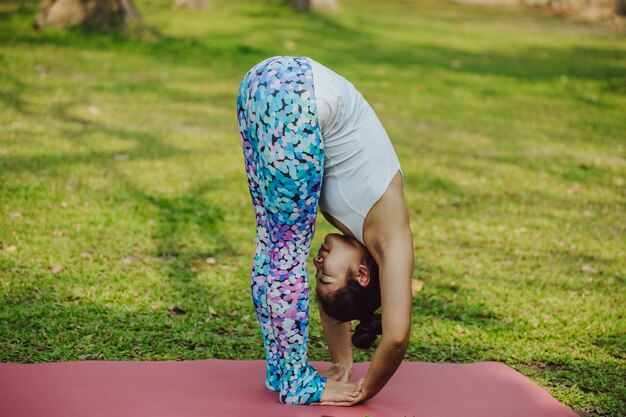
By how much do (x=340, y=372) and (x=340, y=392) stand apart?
0.62ft

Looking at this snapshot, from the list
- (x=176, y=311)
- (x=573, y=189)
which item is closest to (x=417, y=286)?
(x=176, y=311)

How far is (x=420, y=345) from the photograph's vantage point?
4.18 m

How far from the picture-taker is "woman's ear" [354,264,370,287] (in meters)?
3.07

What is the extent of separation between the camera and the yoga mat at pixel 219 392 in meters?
3.13

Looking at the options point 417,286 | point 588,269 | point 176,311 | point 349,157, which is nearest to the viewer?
point 349,157

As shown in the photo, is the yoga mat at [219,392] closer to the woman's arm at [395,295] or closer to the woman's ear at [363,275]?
the woman's arm at [395,295]

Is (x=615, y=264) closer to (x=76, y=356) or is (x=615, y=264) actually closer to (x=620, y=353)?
(x=620, y=353)

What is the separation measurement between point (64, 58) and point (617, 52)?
37.2 feet

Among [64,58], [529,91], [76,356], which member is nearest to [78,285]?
[76,356]

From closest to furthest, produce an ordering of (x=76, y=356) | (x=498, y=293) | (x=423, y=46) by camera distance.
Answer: (x=76, y=356) → (x=498, y=293) → (x=423, y=46)

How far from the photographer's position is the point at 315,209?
3.05 metres

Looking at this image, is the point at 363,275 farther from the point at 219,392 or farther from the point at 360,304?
the point at 219,392

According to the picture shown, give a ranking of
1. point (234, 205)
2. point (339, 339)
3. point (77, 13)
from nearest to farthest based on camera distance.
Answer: point (339, 339)
point (234, 205)
point (77, 13)

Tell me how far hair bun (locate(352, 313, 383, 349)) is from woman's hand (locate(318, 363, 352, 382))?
238 millimetres
